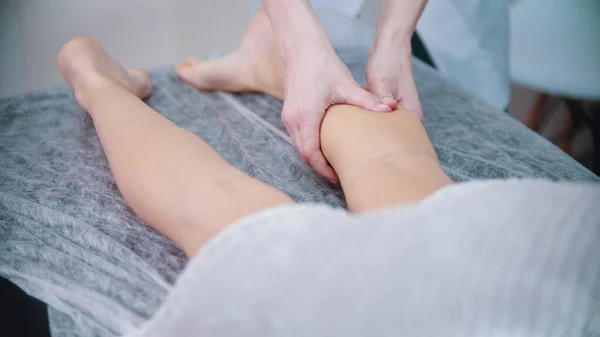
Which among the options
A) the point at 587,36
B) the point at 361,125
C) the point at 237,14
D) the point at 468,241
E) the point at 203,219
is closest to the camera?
the point at 468,241

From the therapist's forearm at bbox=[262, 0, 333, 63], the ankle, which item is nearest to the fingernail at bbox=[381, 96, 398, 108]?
the therapist's forearm at bbox=[262, 0, 333, 63]

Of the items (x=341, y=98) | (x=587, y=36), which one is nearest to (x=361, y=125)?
(x=341, y=98)

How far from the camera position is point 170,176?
1.81ft

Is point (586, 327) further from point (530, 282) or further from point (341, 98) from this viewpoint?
point (341, 98)

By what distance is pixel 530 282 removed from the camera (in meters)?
0.38

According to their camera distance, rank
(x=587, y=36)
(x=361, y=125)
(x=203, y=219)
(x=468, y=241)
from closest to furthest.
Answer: (x=468, y=241), (x=203, y=219), (x=361, y=125), (x=587, y=36)

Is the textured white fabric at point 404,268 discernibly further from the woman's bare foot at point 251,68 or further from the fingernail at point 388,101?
the woman's bare foot at point 251,68

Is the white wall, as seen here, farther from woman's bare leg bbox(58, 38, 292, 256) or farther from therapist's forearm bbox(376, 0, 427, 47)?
therapist's forearm bbox(376, 0, 427, 47)

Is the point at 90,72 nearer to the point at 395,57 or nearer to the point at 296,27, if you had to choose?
the point at 296,27

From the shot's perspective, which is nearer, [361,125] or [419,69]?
[361,125]

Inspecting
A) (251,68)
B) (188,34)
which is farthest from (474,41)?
(188,34)

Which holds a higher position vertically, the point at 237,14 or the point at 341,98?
the point at 341,98

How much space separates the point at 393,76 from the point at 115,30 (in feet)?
3.20

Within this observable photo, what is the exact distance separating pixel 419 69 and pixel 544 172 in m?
0.41
